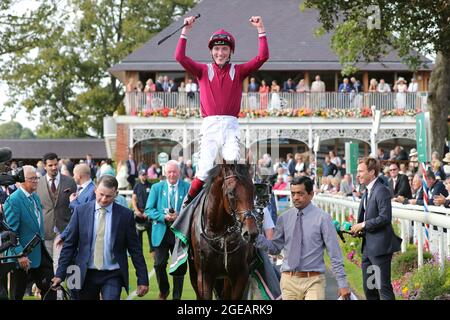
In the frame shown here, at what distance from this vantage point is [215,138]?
10.0 m

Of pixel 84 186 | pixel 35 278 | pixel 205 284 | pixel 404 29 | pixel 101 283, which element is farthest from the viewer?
pixel 404 29

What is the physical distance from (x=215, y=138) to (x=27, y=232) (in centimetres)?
250

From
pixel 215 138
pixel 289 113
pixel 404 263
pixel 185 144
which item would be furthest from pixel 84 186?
pixel 289 113

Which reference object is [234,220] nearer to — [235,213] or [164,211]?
[235,213]

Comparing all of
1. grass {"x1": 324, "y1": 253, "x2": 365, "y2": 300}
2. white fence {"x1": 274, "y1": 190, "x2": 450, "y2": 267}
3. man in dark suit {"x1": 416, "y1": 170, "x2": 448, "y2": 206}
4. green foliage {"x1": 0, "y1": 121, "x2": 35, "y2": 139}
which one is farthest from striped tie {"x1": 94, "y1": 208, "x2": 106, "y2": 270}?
green foliage {"x1": 0, "y1": 121, "x2": 35, "y2": 139}

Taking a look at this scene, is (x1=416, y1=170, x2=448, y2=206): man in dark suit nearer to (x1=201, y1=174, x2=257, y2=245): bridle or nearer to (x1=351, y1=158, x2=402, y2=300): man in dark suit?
(x1=351, y1=158, x2=402, y2=300): man in dark suit

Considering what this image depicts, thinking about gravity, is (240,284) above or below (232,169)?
below

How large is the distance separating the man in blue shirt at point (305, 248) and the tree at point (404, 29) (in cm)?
1390

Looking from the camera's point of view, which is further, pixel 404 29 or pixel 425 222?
pixel 404 29

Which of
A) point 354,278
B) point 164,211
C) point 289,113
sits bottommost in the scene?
point 354,278

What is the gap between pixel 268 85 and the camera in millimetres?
50750

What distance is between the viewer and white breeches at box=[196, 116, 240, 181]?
1000 cm

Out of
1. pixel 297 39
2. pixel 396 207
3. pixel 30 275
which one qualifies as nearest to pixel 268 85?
pixel 297 39

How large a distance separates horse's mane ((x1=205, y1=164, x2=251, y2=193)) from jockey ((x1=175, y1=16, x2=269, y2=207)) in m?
0.53
